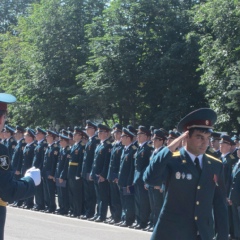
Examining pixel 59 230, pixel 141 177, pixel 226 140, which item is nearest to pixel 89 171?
pixel 141 177

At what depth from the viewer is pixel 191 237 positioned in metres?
5.21

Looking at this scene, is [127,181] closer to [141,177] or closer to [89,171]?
[141,177]

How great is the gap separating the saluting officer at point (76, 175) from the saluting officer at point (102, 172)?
2.58ft

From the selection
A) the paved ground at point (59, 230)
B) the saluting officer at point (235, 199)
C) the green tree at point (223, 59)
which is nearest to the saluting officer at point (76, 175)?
the paved ground at point (59, 230)

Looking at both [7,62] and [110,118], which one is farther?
[7,62]

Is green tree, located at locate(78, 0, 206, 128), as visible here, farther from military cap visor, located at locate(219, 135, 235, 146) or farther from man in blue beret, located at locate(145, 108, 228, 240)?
man in blue beret, located at locate(145, 108, 228, 240)

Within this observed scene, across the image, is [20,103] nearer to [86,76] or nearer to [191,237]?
[86,76]

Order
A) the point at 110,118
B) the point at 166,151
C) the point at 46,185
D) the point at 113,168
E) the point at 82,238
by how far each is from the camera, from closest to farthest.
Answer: the point at 166,151
the point at 82,238
the point at 113,168
the point at 46,185
the point at 110,118

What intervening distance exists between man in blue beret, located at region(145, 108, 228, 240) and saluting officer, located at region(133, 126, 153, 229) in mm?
7027

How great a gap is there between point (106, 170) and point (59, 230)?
2287 millimetres

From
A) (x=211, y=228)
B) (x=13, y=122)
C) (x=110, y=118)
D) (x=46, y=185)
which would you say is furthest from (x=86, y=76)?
(x=211, y=228)

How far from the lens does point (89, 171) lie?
1420 centimetres

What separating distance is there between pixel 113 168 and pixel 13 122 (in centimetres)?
2329

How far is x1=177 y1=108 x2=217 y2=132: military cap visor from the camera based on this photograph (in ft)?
17.3
